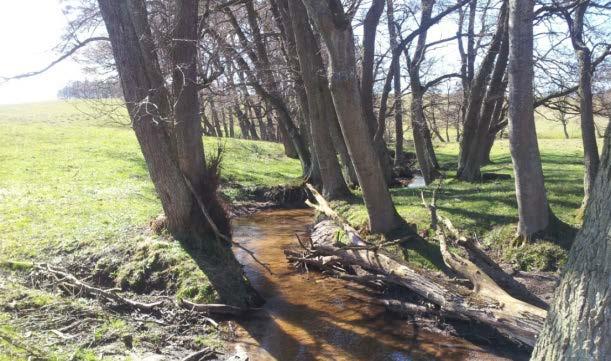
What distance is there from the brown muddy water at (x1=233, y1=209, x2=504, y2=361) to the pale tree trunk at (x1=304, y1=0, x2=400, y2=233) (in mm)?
1691

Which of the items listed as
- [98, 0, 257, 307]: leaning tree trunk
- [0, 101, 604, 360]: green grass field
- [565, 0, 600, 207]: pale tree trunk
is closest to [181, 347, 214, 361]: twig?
[0, 101, 604, 360]: green grass field

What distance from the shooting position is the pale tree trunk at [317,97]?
13.4 m

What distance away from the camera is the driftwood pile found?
6.16 meters

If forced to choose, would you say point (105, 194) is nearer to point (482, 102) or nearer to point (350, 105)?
point (350, 105)

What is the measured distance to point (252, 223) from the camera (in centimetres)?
1584

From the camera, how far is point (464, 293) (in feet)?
23.0

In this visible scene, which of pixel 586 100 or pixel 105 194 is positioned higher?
pixel 586 100

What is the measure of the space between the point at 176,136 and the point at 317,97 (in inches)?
197

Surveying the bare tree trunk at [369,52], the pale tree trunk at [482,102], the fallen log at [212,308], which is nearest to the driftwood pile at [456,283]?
the fallen log at [212,308]

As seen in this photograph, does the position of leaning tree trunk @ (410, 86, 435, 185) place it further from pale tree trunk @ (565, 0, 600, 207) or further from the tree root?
the tree root

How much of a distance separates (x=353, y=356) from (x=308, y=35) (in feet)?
30.2

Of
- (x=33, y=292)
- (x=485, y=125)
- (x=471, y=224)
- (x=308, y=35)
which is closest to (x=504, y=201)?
(x=471, y=224)

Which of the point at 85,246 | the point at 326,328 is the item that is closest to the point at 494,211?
the point at 326,328

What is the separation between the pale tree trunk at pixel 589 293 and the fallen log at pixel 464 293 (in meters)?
2.99
